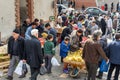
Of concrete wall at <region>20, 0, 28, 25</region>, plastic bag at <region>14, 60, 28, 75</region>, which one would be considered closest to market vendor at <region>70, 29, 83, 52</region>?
plastic bag at <region>14, 60, 28, 75</region>

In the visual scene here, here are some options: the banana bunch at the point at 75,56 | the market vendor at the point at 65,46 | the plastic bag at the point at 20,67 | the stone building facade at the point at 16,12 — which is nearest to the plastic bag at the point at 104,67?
the banana bunch at the point at 75,56

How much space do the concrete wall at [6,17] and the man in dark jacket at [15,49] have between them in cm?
472

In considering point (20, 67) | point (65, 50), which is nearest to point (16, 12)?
point (65, 50)

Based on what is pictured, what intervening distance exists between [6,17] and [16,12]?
97 centimetres

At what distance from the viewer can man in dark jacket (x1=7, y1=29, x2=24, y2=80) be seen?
10.9m

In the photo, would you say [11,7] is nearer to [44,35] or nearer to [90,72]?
[44,35]

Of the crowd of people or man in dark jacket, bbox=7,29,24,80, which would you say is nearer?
the crowd of people

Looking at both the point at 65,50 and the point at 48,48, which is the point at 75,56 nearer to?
the point at 48,48

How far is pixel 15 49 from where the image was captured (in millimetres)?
11031

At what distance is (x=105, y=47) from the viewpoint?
447 inches

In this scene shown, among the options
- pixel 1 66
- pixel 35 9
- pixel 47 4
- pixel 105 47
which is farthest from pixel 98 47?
pixel 47 4

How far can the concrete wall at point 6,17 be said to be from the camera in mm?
15800

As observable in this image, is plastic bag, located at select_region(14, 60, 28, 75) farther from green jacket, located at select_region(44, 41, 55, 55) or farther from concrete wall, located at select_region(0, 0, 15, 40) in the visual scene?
concrete wall, located at select_region(0, 0, 15, 40)

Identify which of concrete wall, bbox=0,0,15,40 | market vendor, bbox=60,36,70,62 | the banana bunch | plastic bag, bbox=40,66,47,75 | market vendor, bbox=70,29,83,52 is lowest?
plastic bag, bbox=40,66,47,75
